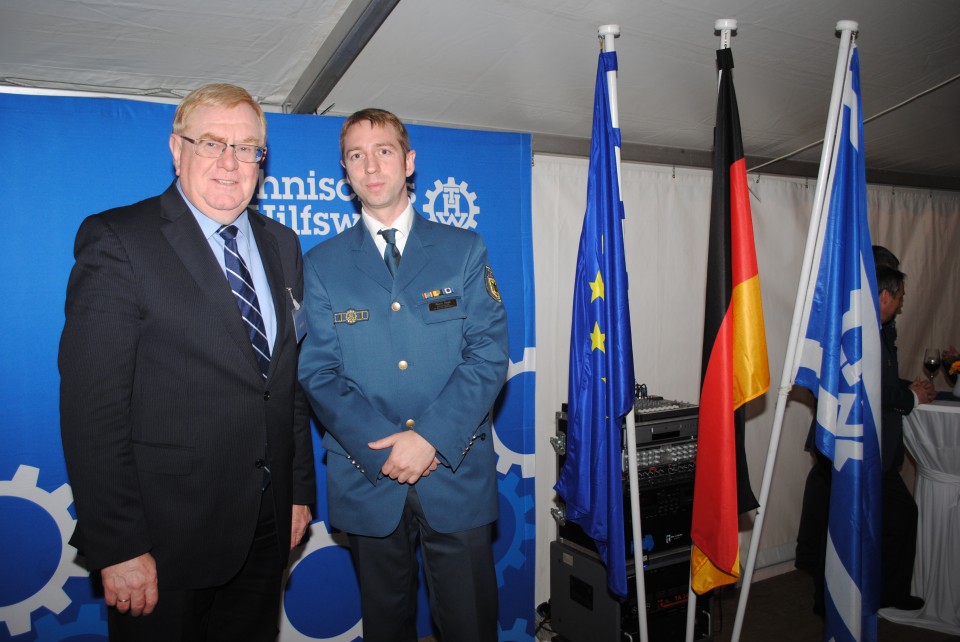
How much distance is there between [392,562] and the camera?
179 cm

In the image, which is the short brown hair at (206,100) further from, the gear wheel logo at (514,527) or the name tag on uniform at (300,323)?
the gear wheel logo at (514,527)

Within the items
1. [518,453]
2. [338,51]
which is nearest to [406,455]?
[338,51]

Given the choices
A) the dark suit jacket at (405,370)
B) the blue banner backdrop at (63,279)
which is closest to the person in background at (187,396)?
the dark suit jacket at (405,370)

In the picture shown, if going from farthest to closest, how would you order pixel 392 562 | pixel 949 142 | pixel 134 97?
pixel 949 142
pixel 134 97
pixel 392 562

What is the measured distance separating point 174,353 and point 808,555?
4054mm

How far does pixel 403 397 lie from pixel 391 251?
464mm

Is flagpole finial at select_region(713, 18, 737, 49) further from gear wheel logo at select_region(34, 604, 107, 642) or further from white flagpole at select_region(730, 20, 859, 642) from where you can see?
gear wheel logo at select_region(34, 604, 107, 642)

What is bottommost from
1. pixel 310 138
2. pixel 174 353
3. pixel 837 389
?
pixel 837 389

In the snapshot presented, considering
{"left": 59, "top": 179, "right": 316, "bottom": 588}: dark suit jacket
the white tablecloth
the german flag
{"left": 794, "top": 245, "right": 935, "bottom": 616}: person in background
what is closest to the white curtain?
{"left": 794, "top": 245, "right": 935, "bottom": 616}: person in background

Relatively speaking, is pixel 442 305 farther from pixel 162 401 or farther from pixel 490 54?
pixel 490 54

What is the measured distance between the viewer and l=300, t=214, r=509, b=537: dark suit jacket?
1727mm

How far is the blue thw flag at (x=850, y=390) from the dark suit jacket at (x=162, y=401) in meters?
1.87

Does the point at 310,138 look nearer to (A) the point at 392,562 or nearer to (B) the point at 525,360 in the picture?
(B) the point at 525,360

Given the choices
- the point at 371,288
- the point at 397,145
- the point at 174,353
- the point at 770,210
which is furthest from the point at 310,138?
the point at 770,210
